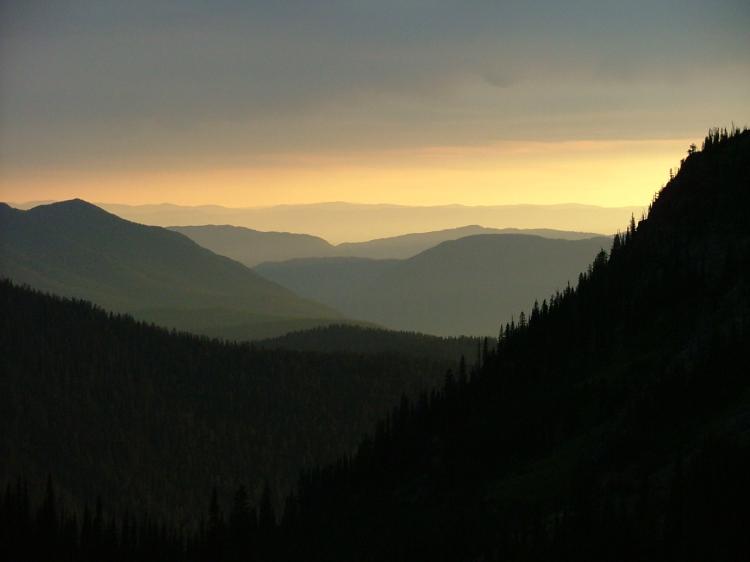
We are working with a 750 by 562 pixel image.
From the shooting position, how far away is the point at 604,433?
127125mm

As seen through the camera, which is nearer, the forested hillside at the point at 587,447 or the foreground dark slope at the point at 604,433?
the foreground dark slope at the point at 604,433

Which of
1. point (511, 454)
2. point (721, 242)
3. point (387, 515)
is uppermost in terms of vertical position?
point (721, 242)

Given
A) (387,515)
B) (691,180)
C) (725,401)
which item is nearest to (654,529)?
(725,401)

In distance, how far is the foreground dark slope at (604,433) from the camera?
94.1 meters

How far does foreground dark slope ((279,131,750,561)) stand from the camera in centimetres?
9412

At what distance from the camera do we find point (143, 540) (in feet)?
602

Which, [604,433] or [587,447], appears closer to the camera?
[604,433]

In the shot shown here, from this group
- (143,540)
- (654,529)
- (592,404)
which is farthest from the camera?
(143,540)

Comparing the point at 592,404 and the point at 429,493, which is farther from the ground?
the point at 592,404

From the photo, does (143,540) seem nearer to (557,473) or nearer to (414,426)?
(414,426)

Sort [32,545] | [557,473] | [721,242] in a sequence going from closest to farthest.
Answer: [557,473] → [721,242] → [32,545]

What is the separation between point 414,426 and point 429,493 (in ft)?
104

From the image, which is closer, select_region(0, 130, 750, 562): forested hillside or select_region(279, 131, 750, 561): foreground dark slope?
select_region(279, 131, 750, 561): foreground dark slope

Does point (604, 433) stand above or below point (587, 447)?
above
